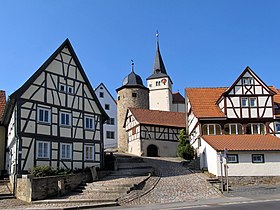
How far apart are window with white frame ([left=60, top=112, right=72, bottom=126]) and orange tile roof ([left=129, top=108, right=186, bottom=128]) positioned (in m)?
17.2

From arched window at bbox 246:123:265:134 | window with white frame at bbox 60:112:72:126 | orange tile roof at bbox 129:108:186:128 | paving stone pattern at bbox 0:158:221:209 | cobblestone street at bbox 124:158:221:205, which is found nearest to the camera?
paving stone pattern at bbox 0:158:221:209

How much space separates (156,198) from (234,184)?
26.9 feet

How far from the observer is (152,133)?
150 ft

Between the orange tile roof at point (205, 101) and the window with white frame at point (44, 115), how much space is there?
13.0 meters

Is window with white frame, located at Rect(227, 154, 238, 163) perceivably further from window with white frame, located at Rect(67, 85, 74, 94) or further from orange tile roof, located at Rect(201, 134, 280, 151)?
window with white frame, located at Rect(67, 85, 74, 94)

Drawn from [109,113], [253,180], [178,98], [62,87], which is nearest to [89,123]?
[62,87]

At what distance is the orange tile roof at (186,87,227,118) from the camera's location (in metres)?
33.1

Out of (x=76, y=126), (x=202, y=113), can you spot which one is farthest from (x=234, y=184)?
(x=76, y=126)

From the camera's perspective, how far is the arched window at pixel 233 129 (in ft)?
108

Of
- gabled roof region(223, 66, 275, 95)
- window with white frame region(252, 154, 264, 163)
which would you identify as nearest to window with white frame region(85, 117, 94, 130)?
gabled roof region(223, 66, 275, 95)

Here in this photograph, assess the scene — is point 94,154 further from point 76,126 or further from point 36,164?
point 36,164

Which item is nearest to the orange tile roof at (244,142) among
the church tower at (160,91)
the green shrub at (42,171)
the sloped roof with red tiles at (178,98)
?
the green shrub at (42,171)

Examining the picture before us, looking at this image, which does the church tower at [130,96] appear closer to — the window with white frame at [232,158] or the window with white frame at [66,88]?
the window with white frame at [66,88]

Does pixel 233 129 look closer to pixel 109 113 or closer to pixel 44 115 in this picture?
pixel 44 115
